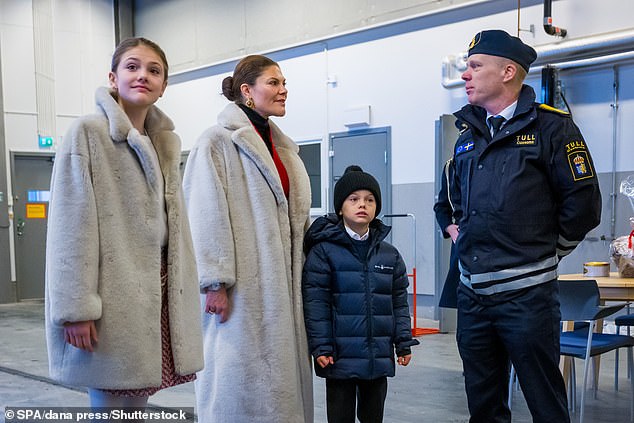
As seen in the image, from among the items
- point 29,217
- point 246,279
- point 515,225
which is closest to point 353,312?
point 246,279

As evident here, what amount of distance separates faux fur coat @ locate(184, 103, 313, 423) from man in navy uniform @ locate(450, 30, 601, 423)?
1.99 ft

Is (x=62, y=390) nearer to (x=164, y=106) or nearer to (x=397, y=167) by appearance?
(x=397, y=167)

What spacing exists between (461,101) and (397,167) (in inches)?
42.8

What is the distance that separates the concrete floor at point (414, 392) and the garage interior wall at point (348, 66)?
196 cm

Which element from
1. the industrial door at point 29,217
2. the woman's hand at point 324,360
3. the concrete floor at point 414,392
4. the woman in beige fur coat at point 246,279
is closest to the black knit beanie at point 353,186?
the woman in beige fur coat at point 246,279

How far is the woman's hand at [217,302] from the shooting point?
2.35 m

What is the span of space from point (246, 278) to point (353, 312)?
416 mm

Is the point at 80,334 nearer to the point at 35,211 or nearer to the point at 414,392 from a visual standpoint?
the point at 414,392

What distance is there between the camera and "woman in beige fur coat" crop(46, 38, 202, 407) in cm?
175

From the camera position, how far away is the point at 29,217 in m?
9.89

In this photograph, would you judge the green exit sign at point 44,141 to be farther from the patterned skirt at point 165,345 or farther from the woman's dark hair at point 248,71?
the patterned skirt at point 165,345

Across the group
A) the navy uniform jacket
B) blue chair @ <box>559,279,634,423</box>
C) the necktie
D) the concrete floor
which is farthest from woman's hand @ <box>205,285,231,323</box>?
blue chair @ <box>559,279,634,423</box>

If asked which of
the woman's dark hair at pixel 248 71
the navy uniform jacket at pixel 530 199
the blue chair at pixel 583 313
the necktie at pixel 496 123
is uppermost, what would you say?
the woman's dark hair at pixel 248 71

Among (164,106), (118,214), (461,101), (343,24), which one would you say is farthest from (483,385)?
(164,106)
